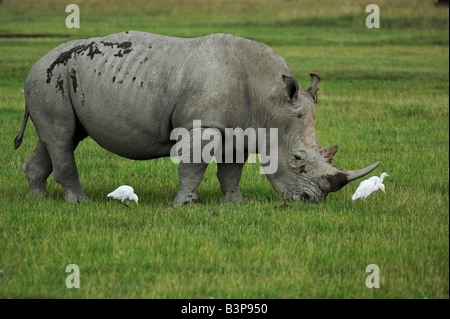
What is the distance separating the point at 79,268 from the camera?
6.32 m

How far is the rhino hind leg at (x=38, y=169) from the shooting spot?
9.18 meters

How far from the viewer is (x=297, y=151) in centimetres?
849

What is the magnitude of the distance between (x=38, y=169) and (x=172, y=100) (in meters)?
2.19

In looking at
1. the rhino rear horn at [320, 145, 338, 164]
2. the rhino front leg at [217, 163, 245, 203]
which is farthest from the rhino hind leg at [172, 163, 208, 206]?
the rhino rear horn at [320, 145, 338, 164]

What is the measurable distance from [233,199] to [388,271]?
123 inches

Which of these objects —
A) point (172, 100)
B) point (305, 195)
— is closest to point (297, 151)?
point (305, 195)

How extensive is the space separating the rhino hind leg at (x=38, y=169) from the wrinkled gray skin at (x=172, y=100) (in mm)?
477

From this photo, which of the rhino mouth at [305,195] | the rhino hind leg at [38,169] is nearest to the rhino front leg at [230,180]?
the rhino mouth at [305,195]

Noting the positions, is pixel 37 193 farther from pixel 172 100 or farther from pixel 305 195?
pixel 305 195

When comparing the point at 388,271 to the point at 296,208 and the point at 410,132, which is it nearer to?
the point at 296,208

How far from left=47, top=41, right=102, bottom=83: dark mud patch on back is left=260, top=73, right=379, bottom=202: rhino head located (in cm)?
230

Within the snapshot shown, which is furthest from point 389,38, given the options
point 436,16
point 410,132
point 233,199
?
point 233,199

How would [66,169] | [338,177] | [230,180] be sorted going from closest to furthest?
[338,177], [66,169], [230,180]

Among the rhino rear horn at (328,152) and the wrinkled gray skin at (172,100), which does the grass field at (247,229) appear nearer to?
the wrinkled gray skin at (172,100)
